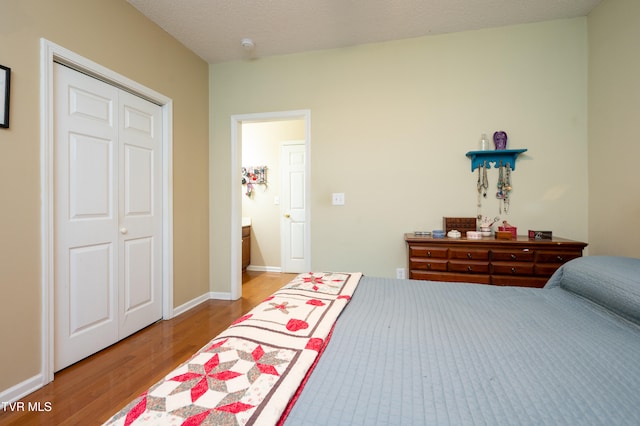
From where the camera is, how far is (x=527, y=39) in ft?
8.73

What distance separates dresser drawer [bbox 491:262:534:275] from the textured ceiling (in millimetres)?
2178

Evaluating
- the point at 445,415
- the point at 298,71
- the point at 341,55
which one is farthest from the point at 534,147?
the point at 445,415

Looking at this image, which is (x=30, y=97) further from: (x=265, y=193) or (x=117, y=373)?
(x=265, y=193)

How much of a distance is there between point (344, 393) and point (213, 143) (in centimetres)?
328

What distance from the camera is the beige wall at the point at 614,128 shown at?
2.05 meters

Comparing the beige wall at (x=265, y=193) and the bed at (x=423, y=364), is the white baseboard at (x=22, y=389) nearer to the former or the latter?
the bed at (x=423, y=364)

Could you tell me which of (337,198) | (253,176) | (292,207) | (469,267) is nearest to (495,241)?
(469,267)

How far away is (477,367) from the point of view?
30.5 inches

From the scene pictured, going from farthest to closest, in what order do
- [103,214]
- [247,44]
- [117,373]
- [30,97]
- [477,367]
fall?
[247,44] < [103,214] < [117,373] < [30,97] < [477,367]

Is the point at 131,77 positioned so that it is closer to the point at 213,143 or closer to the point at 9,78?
the point at 9,78

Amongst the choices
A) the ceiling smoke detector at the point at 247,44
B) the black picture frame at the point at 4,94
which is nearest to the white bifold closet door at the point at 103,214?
the black picture frame at the point at 4,94

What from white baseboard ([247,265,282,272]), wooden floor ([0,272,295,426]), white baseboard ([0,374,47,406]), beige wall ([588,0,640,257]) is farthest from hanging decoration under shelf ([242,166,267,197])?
beige wall ([588,0,640,257])

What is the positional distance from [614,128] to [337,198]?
92.6 inches

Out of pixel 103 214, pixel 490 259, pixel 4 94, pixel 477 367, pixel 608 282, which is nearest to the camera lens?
pixel 477 367
